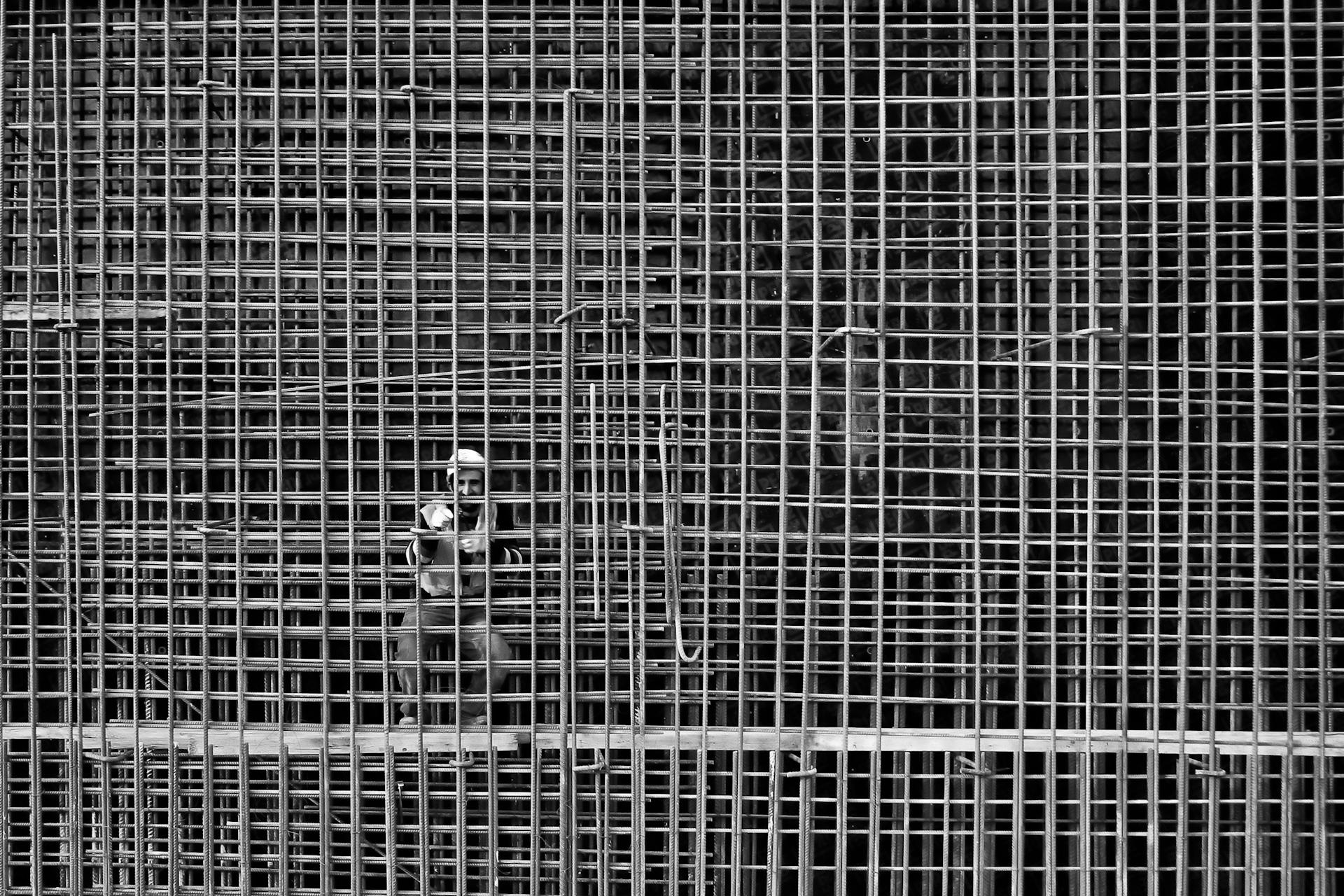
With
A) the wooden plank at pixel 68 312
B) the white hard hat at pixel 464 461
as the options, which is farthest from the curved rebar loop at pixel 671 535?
the wooden plank at pixel 68 312

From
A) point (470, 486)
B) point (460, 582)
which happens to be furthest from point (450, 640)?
point (470, 486)

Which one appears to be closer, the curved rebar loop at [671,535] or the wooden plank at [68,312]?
the curved rebar loop at [671,535]

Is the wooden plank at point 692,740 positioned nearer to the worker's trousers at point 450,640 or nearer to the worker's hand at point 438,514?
the worker's trousers at point 450,640

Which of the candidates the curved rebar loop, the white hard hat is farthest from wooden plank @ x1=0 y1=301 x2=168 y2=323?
the curved rebar loop

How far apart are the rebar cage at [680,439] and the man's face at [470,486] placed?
0.25 feet

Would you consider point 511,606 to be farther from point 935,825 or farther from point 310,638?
point 935,825

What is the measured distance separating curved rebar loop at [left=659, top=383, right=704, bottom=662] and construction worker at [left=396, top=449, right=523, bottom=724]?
66 centimetres

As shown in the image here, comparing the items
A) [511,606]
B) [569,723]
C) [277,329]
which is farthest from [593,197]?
[569,723]

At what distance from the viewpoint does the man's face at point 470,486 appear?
4.19 metres

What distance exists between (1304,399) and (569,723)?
3.40m

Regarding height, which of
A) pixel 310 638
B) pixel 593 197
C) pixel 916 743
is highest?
pixel 593 197

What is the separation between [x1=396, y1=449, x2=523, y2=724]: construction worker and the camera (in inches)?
162

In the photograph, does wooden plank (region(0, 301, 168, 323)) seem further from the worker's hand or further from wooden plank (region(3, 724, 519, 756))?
wooden plank (region(3, 724, 519, 756))

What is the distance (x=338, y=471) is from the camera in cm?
449
